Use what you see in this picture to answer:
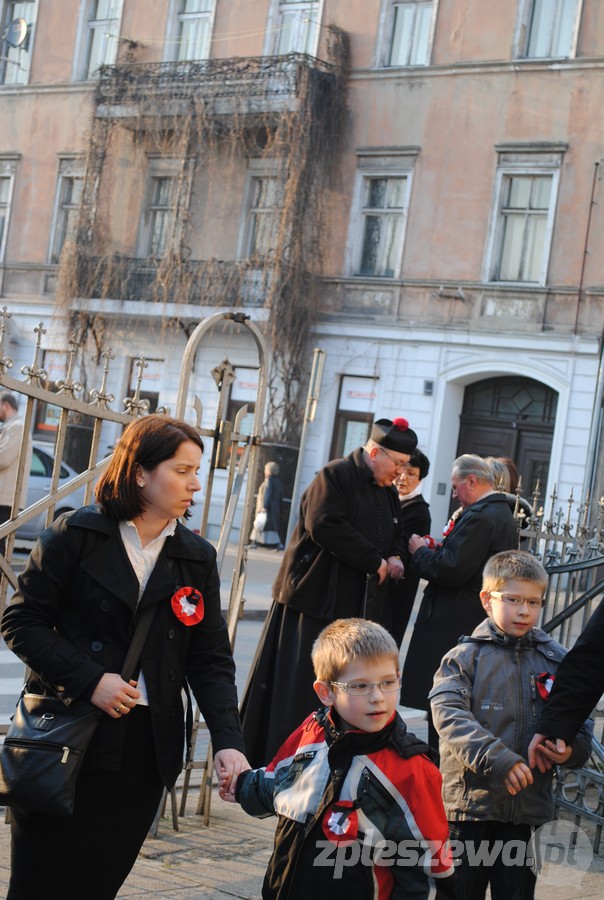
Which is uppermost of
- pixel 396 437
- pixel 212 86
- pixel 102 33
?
pixel 102 33

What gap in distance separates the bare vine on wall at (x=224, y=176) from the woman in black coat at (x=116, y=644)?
2048 centimetres

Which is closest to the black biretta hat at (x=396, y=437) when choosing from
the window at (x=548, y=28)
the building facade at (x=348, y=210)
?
the building facade at (x=348, y=210)

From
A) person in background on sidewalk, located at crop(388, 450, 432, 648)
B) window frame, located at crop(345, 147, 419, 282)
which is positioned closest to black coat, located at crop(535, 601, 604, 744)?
person in background on sidewalk, located at crop(388, 450, 432, 648)

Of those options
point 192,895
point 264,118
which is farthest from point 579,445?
point 192,895

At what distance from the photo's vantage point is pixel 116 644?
3.28 m

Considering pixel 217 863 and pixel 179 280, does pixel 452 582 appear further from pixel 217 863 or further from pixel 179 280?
pixel 179 280

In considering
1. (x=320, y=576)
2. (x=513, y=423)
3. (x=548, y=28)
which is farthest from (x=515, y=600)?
(x=548, y=28)

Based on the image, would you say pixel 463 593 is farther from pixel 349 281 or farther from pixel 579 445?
pixel 349 281

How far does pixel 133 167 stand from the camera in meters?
27.0

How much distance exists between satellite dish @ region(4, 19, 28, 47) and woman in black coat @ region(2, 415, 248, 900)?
91.9ft

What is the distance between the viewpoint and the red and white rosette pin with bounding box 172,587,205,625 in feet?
11.1

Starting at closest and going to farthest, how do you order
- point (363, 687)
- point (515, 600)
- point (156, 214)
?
point (363, 687)
point (515, 600)
point (156, 214)

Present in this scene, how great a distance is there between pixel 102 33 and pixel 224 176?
523 cm

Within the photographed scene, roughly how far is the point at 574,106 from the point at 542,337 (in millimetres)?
4194
